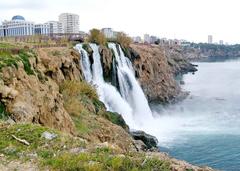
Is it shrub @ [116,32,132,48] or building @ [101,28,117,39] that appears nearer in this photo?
shrub @ [116,32,132,48]

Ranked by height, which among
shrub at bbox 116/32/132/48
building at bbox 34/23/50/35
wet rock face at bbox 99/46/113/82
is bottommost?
wet rock face at bbox 99/46/113/82

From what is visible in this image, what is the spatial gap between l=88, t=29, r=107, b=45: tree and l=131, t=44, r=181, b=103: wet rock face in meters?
7.11

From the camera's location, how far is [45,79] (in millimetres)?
23672

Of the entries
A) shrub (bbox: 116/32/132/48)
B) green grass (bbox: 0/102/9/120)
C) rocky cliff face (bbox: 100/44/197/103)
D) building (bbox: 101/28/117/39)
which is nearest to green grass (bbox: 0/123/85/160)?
green grass (bbox: 0/102/9/120)

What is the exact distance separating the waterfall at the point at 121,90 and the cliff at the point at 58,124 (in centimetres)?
186

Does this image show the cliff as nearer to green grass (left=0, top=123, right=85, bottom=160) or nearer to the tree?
green grass (left=0, top=123, right=85, bottom=160)

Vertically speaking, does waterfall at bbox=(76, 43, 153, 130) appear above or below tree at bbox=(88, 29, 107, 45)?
below

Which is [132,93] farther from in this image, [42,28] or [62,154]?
[42,28]

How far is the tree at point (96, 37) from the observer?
46.2 meters

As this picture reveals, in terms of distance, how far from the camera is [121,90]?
40.6 metres

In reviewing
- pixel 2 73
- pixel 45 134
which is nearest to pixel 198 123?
pixel 2 73

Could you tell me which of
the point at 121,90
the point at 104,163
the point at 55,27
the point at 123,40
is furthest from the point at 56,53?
the point at 55,27

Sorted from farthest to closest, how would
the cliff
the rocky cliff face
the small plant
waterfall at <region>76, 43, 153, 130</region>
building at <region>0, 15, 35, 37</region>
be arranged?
1. building at <region>0, 15, 35, 37</region>
2. the rocky cliff face
3. waterfall at <region>76, 43, 153, 130</region>
4. the small plant
5. the cliff

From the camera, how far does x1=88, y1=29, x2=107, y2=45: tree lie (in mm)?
46219
